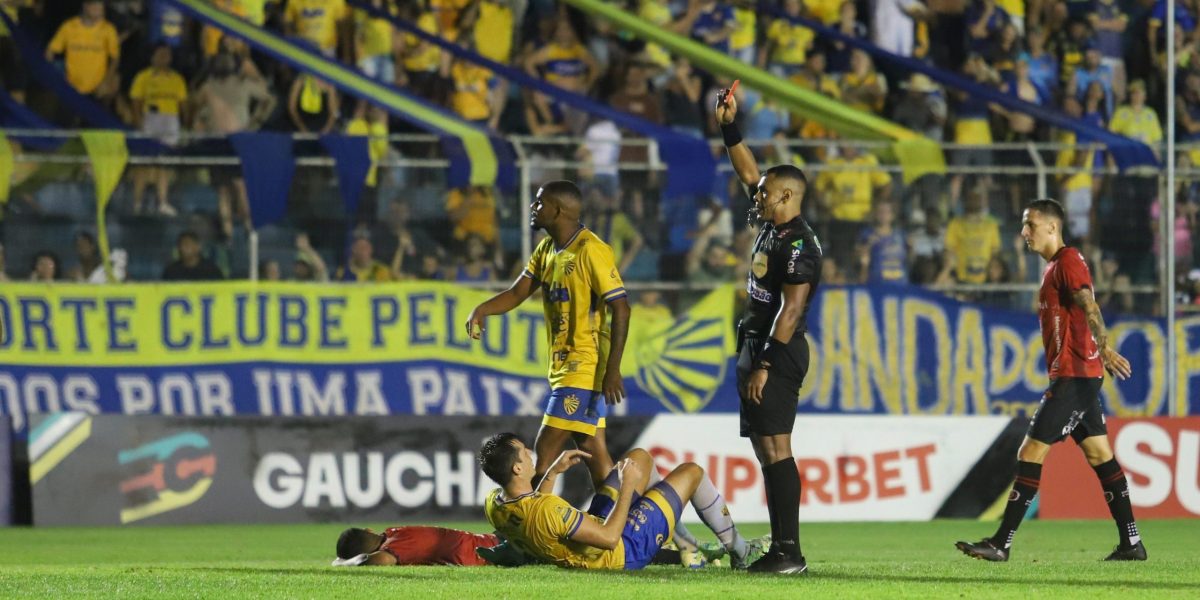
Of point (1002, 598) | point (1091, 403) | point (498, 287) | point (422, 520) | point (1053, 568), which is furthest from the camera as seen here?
point (498, 287)

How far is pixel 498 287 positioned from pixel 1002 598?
29.4 feet

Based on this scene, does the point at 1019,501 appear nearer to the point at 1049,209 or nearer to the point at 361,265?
the point at 1049,209

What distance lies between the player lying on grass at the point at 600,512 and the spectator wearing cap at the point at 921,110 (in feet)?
37.3

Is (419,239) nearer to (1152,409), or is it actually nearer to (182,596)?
(1152,409)

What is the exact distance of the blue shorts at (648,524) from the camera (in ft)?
28.6

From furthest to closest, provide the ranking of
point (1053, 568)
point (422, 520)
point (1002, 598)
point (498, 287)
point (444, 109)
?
point (444, 109)
point (498, 287)
point (422, 520)
point (1053, 568)
point (1002, 598)

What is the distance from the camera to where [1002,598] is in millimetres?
7488

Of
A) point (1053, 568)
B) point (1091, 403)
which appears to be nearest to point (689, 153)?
point (1091, 403)

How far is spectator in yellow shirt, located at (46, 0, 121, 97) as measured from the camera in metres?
17.9

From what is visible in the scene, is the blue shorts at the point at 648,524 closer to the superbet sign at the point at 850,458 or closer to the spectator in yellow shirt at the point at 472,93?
the superbet sign at the point at 850,458

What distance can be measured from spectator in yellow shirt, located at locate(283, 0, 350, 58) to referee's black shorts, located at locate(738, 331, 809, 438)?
35.8 ft

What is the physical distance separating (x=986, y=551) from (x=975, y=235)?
723cm

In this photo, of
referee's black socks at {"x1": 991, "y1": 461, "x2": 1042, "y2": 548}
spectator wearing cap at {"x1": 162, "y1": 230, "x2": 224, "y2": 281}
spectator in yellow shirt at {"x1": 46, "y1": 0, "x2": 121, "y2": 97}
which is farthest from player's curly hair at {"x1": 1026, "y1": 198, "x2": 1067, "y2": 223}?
spectator in yellow shirt at {"x1": 46, "y1": 0, "x2": 121, "y2": 97}

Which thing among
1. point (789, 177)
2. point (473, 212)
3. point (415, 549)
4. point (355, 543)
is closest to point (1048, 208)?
point (789, 177)
